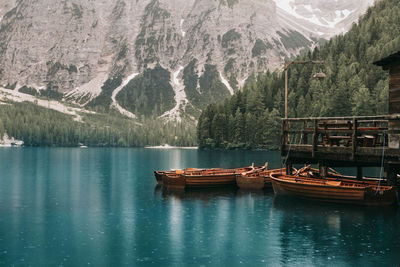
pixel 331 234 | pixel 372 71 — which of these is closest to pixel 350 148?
pixel 331 234

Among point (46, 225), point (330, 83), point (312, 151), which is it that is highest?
point (330, 83)

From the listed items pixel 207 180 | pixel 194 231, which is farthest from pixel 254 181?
pixel 194 231

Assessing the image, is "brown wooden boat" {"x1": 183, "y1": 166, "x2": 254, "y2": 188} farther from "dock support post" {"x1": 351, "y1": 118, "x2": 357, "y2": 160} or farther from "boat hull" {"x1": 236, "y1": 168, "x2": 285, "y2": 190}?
"dock support post" {"x1": 351, "y1": 118, "x2": 357, "y2": 160}

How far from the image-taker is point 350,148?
37531 millimetres

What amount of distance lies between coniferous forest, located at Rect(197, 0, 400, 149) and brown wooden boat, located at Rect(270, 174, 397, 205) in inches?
4023

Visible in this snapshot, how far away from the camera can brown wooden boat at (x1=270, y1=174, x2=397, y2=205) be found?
3894cm

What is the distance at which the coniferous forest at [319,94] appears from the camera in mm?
148500

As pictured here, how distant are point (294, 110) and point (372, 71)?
3126 centimetres

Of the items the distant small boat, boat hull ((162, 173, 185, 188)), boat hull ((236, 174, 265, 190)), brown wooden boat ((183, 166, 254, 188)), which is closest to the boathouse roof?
boat hull ((236, 174, 265, 190))

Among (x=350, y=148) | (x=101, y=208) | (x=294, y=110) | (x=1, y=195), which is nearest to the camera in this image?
(x=350, y=148)

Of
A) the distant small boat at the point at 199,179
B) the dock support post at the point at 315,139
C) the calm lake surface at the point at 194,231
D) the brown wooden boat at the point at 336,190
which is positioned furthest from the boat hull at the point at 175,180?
the dock support post at the point at 315,139

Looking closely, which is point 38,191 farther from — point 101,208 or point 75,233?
point 75,233

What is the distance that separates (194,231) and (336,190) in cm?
1522

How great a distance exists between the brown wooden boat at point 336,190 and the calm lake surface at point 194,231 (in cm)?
88
